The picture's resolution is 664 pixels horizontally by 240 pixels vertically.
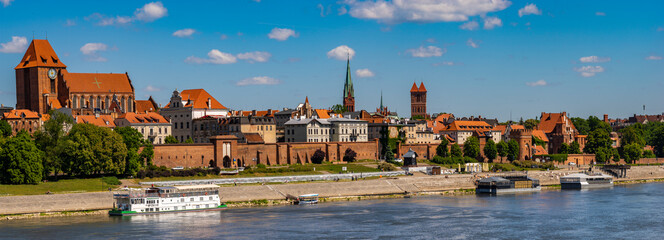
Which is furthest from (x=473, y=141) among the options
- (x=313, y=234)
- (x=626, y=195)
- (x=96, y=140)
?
(x=313, y=234)

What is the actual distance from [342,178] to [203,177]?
14.7 m

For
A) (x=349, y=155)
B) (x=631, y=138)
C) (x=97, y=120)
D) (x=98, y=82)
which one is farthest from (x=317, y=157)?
(x=631, y=138)

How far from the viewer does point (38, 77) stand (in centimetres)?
12481

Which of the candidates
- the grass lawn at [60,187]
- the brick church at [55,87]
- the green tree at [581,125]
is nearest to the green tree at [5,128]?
the brick church at [55,87]

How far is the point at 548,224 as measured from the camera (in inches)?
2414

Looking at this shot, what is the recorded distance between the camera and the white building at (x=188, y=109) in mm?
117688

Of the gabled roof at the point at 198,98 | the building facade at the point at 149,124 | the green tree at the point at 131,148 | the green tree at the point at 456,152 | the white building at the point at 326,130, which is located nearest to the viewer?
the green tree at the point at 131,148

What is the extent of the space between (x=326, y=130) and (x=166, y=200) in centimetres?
5066

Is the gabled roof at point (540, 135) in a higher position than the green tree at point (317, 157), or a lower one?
higher

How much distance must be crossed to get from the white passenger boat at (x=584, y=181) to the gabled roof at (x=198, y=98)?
1958 inches

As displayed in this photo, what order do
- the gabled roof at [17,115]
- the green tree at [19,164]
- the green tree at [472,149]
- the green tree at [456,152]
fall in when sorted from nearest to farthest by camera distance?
the green tree at [19,164], the gabled roof at [17,115], the green tree at [456,152], the green tree at [472,149]

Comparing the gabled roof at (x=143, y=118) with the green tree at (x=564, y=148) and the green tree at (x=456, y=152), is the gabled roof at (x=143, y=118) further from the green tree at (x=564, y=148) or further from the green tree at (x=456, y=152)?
the green tree at (x=564, y=148)

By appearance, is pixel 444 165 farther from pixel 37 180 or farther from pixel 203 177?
pixel 37 180

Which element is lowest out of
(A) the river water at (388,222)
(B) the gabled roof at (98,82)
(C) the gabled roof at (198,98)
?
(A) the river water at (388,222)
